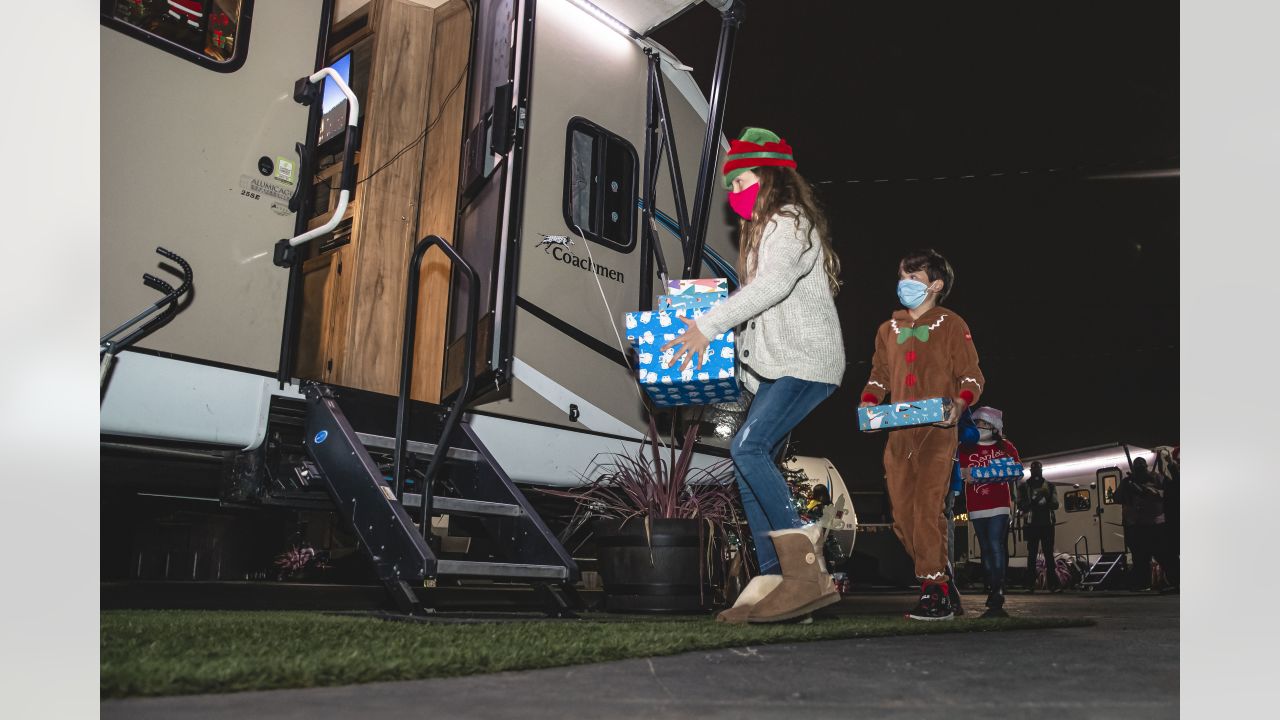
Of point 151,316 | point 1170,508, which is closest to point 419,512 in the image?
point 151,316

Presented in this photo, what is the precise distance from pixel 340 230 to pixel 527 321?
1.22 m

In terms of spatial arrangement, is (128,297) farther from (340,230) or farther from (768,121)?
(768,121)

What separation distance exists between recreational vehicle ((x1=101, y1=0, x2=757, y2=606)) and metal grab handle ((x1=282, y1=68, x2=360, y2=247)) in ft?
0.04

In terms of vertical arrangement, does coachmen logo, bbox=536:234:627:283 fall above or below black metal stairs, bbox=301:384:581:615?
above

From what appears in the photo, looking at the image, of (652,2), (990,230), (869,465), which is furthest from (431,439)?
(869,465)

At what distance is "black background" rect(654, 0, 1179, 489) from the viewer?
25.6 feet

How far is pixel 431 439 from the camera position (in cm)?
352

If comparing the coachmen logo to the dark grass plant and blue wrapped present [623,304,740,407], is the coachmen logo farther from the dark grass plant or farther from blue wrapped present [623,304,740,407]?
blue wrapped present [623,304,740,407]

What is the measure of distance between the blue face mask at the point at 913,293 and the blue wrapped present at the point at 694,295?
92cm

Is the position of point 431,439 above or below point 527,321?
below

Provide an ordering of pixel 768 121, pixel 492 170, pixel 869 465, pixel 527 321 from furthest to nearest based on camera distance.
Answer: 1. pixel 869 465
2. pixel 768 121
3. pixel 527 321
4. pixel 492 170

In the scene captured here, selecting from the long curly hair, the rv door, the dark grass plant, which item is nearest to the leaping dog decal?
the rv door

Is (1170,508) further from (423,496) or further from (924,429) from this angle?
(423,496)

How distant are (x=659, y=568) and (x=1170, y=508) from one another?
606 centimetres
